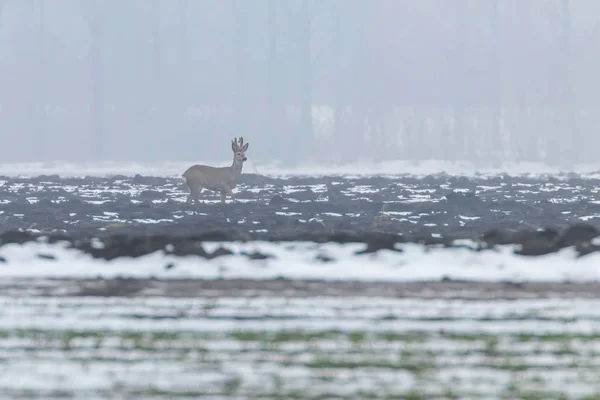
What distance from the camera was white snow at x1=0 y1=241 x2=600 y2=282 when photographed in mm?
13320

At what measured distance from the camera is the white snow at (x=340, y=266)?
1332cm

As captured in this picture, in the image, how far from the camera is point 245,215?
26.9 m

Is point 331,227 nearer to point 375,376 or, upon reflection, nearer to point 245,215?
point 245,215

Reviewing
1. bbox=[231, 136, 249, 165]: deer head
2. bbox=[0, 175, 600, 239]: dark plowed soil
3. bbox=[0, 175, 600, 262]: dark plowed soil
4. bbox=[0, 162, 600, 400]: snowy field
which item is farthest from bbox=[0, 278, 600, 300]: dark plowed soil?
bbox=[231, 136, 249, 165]: deer head

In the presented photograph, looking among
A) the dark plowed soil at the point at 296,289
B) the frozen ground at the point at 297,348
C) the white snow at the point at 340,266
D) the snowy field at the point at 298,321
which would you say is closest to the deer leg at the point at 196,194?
the snowy field at the point at 298,321

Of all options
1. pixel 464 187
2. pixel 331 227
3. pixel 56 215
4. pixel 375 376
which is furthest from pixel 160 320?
pixel 464 187

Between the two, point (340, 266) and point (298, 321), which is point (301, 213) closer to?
point (340, 266)

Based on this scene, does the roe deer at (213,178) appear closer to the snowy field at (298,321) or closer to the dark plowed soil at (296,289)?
the snowy field at (298,321)

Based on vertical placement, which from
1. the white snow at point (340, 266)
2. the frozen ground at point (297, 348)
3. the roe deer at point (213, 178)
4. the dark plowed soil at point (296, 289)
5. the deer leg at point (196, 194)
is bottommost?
the frozen ground at point (297, 348)

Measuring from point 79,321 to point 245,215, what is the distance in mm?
16065

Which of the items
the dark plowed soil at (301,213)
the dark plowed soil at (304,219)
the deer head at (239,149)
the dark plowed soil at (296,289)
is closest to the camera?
the dark plowed soil at (296,289)

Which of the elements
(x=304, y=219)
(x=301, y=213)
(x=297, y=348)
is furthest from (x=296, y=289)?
(x=301, y=213)

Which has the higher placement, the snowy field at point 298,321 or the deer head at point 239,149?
the deer head at point 239,149

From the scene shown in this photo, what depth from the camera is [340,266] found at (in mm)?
13883
